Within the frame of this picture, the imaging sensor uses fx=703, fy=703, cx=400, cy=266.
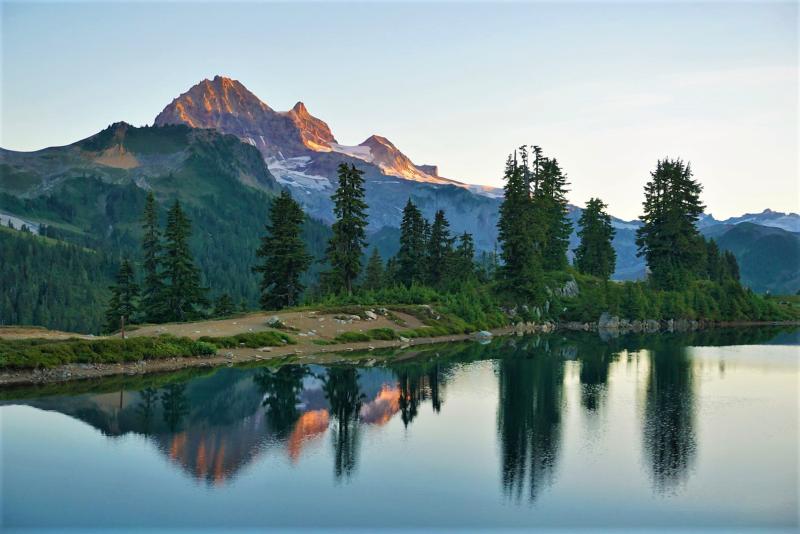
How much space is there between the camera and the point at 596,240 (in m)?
134

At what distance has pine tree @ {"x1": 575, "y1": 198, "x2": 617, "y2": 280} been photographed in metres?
132

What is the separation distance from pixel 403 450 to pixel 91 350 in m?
28.4

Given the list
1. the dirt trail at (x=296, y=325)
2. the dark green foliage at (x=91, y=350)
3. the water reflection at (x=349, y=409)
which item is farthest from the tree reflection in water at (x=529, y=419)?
the dark green foliage at (x=91, y=350)

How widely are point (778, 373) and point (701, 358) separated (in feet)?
33.7

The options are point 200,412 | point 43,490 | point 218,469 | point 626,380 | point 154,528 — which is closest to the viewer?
point 154,528

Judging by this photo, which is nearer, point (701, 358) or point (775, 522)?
point (775, 522)

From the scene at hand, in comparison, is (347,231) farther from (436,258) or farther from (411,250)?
(436,258)

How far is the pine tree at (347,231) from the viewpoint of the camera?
301 ft

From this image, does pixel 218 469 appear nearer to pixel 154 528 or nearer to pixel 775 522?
pixel 154 528

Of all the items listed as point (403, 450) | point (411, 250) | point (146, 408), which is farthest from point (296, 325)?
point (411, 250)

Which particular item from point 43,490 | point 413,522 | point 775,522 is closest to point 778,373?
point 775,522

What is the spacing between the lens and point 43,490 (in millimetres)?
27281

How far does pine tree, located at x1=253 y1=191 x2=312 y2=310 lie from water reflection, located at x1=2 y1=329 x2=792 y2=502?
28.9m

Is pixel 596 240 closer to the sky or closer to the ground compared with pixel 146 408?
closer to the sky
